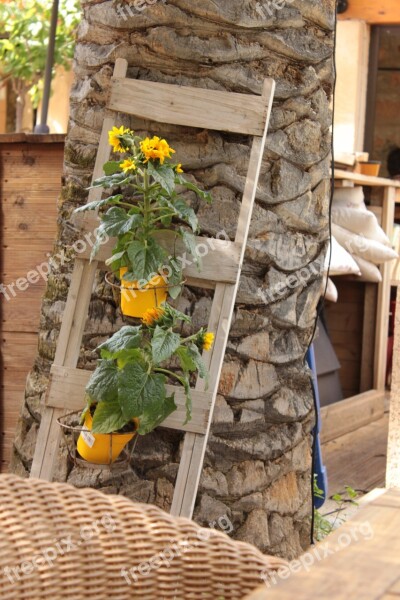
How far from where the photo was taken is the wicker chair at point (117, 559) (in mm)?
1568

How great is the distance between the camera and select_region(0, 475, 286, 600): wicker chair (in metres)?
1.57

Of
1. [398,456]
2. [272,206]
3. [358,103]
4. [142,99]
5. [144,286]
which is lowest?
[398,456]

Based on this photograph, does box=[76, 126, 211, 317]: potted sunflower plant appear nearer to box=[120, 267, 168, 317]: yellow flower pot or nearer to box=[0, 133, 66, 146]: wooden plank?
box=[120, 267, 168, 317]: yellow flower pot

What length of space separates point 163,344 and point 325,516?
2014 mm

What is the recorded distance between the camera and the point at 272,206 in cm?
323

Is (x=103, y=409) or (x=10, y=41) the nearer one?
(x=103, y=409)

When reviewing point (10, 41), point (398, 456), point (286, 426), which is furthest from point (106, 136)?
point (10, 41)

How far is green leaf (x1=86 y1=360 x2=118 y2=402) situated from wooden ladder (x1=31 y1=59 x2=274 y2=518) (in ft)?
0.62

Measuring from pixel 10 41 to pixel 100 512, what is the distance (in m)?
7.57

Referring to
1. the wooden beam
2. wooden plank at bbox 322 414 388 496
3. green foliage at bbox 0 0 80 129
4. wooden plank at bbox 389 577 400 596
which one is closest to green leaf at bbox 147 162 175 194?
wooden plank at bbox 389 577 400 596

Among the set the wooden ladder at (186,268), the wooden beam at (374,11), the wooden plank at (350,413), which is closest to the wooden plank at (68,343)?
the wooden ladder at (186,268)

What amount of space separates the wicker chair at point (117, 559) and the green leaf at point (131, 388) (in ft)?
3.61

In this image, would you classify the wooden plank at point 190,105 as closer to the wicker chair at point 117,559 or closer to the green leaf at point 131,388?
the green leaf at point 131,388

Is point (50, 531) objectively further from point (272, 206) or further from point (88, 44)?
point (88, 44)
